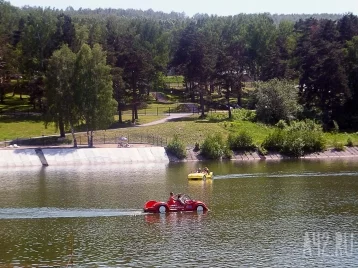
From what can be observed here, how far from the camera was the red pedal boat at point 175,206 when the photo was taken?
60.2 metres

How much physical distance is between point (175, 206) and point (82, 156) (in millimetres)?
38677

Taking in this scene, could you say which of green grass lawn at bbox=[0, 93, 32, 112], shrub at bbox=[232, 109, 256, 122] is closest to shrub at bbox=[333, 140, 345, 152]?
shrub at bbox=[232, 109, 256, 122]

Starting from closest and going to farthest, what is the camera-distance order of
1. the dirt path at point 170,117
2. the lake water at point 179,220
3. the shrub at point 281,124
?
the lake water at point 179,220 < the shrub at point 281,124 < the dirt path at point 170,117

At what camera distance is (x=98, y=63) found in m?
101

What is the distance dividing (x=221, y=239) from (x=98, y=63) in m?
57.9

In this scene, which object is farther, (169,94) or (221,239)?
(169,94)

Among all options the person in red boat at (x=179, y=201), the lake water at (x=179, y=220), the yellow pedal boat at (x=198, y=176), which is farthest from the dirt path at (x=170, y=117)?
the person in red boat at (x=179, y=201)

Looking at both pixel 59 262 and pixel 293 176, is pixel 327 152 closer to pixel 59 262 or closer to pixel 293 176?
pixel 293 176

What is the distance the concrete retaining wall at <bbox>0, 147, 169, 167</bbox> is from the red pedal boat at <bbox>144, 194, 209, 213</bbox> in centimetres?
3674

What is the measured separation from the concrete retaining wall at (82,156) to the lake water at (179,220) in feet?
16.1

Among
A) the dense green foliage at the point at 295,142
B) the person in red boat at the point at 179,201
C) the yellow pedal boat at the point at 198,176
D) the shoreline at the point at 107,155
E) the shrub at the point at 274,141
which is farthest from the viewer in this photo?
the shrub at the point at 274,141

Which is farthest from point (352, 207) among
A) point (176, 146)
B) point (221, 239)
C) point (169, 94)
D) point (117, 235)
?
point (169, 94)

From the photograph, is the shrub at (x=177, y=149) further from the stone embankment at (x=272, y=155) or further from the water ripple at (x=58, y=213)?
the water ripple at (x=58, y=213)

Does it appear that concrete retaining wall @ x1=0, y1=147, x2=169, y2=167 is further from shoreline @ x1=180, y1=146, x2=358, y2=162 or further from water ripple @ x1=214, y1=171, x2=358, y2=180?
water ripple @ x1=214, y1=171, x2=358, y2=180
